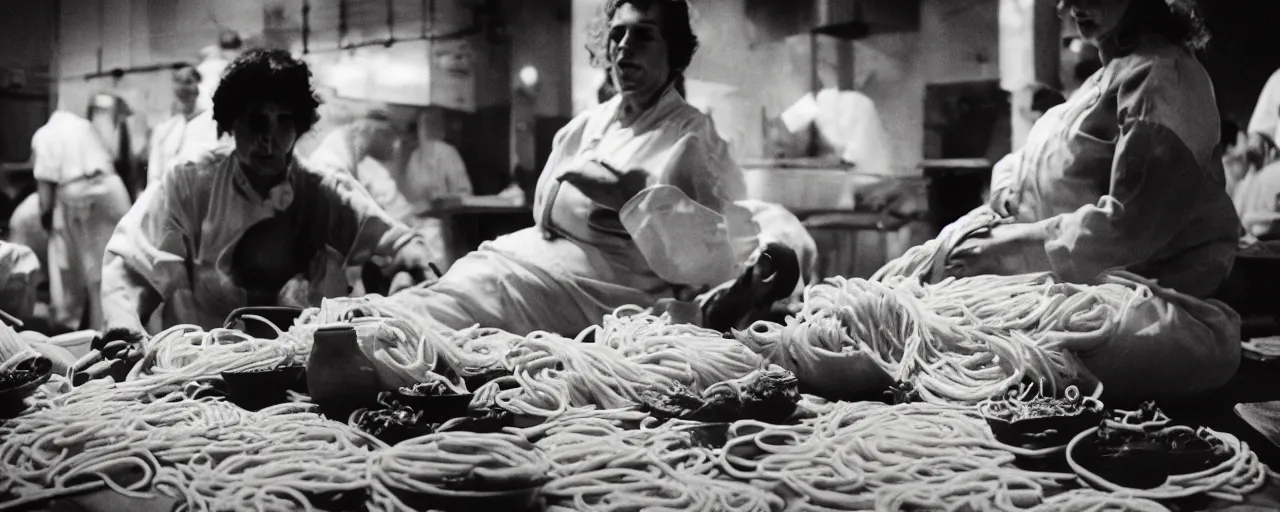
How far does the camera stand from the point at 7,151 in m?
5.94

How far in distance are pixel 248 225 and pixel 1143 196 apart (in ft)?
9.57

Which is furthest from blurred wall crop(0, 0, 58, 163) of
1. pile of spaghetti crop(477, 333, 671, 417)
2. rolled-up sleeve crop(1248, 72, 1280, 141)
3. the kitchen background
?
rolled-up sleeve crop(1248, 72, 1280, 141)

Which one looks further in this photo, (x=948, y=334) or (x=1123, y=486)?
(x=948, y=334)

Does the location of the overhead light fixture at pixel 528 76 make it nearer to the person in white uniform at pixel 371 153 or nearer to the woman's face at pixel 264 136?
the person in white uniform at pixel 371 153

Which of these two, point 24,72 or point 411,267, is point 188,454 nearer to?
point 411,267

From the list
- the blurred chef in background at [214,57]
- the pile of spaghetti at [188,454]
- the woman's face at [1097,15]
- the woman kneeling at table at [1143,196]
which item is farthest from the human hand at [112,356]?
the blurred chef in background at [214,57]

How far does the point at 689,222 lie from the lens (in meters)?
3.71

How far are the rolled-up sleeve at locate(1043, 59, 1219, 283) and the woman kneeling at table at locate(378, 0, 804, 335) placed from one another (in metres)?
1.09

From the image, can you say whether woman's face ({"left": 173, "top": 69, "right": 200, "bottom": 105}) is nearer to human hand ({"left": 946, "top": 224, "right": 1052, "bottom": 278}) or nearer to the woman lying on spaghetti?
human hand ({"left": 946, "top": 224, "right": 1052, "bottom": 278})

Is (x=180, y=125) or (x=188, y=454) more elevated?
(x=180, y=125)

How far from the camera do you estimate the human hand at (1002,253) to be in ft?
11.1

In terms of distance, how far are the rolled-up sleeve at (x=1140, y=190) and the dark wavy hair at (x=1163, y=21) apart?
0.48ft

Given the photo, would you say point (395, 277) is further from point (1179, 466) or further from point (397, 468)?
point (1179, 466)

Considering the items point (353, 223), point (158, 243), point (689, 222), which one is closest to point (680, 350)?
point (689, 222)
